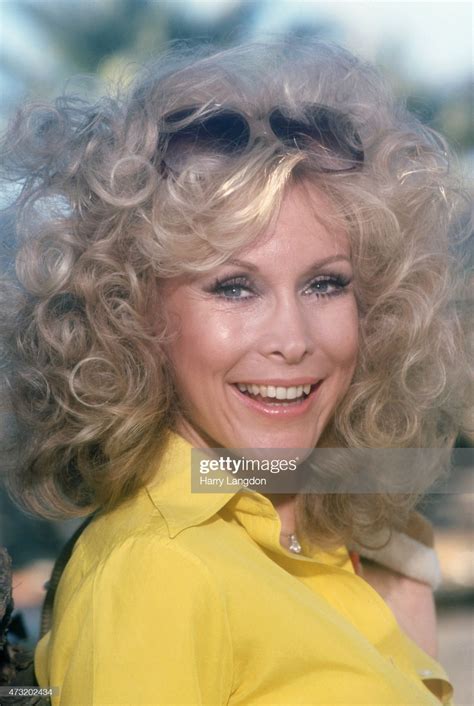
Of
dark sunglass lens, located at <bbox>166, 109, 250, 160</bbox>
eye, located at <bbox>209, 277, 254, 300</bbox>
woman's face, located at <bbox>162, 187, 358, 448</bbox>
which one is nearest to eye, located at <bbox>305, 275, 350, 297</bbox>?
woman's face, located at <bbox>162, 187, 358, 448</bbox>

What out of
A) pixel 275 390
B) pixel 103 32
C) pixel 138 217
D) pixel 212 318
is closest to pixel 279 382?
pixel 275 390

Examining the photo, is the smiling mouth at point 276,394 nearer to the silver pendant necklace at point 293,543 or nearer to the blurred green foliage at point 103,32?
the silver pendant necklace at point 293,543

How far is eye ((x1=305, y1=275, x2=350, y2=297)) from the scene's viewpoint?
4.86 ft

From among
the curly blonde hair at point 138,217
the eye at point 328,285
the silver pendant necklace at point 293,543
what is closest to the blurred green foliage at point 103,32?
the curly blonde hair at point 138,217

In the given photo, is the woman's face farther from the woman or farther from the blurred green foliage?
the blurred green foliage

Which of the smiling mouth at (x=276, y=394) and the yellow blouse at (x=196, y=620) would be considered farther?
the smiling mouth at (x=276, y=394)

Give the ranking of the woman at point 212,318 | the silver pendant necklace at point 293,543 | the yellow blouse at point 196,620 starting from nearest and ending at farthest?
the yellow blouse at point 196,620
the woman at point 212,318
the silver pendant necklace at point 293,543

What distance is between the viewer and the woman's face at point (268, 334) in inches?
55.7

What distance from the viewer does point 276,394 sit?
1484 millimetres

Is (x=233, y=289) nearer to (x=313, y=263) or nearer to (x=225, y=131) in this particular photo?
(x=313, y=263)

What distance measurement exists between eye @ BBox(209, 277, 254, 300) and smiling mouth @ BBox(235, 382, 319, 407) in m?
0.16

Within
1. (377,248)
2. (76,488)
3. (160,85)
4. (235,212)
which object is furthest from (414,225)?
(76,488)

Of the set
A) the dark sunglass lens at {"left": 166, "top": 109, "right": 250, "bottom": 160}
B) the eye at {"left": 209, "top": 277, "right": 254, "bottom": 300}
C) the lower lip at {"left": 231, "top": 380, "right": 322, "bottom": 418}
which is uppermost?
the dark sunglass lens at {"left": 166, "top": 109, "right": 250, "bottom": 160}

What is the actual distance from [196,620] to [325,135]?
846mm
